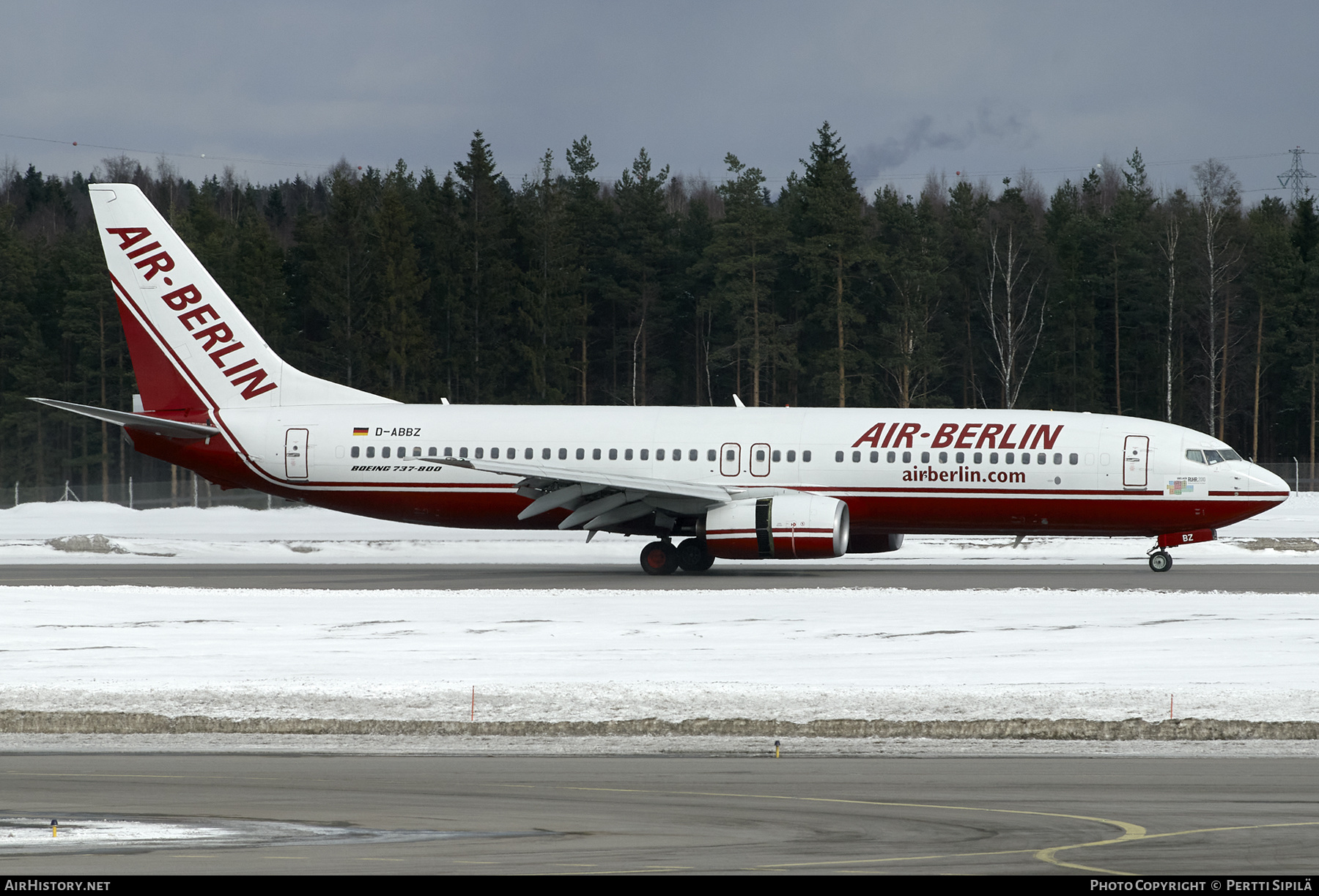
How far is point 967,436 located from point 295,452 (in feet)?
48.2

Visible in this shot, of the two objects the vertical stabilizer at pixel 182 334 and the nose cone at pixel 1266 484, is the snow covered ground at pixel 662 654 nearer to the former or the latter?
the nose cone at pixel 1266 484

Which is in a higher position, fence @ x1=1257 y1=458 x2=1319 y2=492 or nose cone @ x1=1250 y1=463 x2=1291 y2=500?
fence @ x1=1257 y1=458 x2=1319 y2=492

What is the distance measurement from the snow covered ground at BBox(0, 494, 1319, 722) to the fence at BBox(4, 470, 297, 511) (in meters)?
30.7

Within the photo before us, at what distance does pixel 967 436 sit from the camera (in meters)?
30.6

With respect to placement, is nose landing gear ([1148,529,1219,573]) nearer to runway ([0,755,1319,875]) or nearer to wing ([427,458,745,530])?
wing ([427,458,745,530])

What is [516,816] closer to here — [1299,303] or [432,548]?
[432,548]

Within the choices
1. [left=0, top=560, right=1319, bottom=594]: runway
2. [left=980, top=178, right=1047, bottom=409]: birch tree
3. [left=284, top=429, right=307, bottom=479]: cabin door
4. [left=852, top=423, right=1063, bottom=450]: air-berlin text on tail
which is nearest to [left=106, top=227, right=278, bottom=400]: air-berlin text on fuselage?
[left=284, top=429, right=307, bottom=479]: cabin door

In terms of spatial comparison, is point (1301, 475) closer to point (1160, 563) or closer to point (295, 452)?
point (1160, 563)

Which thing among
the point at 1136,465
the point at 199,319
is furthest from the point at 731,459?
the point at 199,319

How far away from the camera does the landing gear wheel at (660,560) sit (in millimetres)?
30906

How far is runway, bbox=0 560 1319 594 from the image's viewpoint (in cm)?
2789

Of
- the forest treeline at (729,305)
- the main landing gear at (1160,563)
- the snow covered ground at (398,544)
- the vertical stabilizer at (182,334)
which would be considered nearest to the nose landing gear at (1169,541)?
the main landing gear at (1160,563)

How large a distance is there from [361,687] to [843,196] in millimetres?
65648

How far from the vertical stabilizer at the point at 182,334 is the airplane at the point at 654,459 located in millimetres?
44
